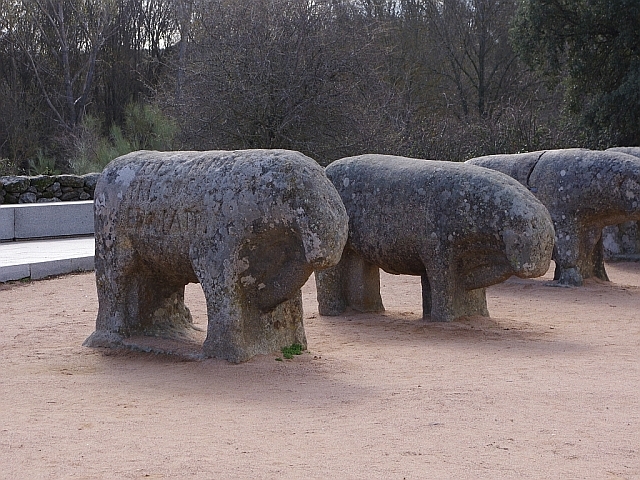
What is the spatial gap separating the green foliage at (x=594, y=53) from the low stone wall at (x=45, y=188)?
1007 centimetres

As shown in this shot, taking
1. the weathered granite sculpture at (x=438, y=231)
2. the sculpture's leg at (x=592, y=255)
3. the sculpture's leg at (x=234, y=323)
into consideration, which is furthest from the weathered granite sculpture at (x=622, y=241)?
the sculpture's leg at (x=234, y=323)

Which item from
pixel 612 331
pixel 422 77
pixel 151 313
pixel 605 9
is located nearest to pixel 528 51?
pixel 605 9

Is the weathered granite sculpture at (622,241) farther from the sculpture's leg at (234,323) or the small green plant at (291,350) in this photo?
the sculpture's leg at (234,323)

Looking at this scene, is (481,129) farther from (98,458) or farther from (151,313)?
(98,458)

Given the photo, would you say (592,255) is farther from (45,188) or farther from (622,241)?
(45,188)

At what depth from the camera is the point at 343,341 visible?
756 cm

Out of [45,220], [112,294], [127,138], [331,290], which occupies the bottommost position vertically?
[331,290]

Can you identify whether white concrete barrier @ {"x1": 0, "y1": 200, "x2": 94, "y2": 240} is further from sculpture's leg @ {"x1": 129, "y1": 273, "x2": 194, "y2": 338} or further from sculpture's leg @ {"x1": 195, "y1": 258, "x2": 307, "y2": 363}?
sculpture's leg @ {"x1": 195, "y1": 258, "x2": 307, "y2": 363}

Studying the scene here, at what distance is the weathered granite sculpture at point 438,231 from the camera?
7.81 metres

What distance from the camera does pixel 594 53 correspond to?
2064cm

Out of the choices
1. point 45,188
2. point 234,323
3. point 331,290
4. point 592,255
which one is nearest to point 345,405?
point 234,323

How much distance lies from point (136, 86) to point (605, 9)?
49.0 ft

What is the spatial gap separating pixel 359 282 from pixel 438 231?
113 centimetres

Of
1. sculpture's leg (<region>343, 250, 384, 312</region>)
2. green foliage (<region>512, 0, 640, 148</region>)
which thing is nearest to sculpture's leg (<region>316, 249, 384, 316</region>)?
sculpture's leg (<region>343, 250, 384, 312</region>)
